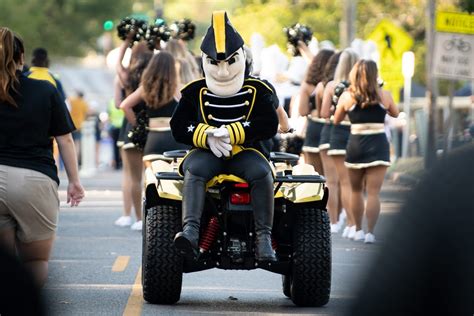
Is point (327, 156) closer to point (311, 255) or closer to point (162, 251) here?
point (311, 255)

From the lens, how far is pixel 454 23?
25750 millimetres

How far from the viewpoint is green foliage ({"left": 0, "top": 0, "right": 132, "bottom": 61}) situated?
2648 inches

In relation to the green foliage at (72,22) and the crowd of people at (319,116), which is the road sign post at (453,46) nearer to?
the crowd of people at (319,116)

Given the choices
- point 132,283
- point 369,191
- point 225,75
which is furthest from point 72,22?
point 225,75

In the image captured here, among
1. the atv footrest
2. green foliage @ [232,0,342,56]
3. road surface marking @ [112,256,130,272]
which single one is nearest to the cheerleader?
road surface marking @ [112,256,130,272]

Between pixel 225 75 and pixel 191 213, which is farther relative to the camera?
pixel 225 75

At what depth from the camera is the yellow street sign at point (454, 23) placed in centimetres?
2559

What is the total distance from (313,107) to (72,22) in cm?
5566

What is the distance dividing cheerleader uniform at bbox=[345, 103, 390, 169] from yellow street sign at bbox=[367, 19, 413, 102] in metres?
16.7

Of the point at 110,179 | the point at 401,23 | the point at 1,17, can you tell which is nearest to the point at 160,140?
the point at 110,179

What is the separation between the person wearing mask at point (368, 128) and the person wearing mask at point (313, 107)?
1167 millimetres

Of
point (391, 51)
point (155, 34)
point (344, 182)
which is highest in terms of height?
point (155, 34)

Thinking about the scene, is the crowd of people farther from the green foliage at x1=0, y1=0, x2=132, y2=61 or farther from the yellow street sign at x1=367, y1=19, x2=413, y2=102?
the green foliage at x1=0, y1=0, x2=132, y2=61

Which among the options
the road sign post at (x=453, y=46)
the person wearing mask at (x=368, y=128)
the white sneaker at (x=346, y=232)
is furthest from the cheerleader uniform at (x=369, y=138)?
the road sign post at (x=453, y=46)
